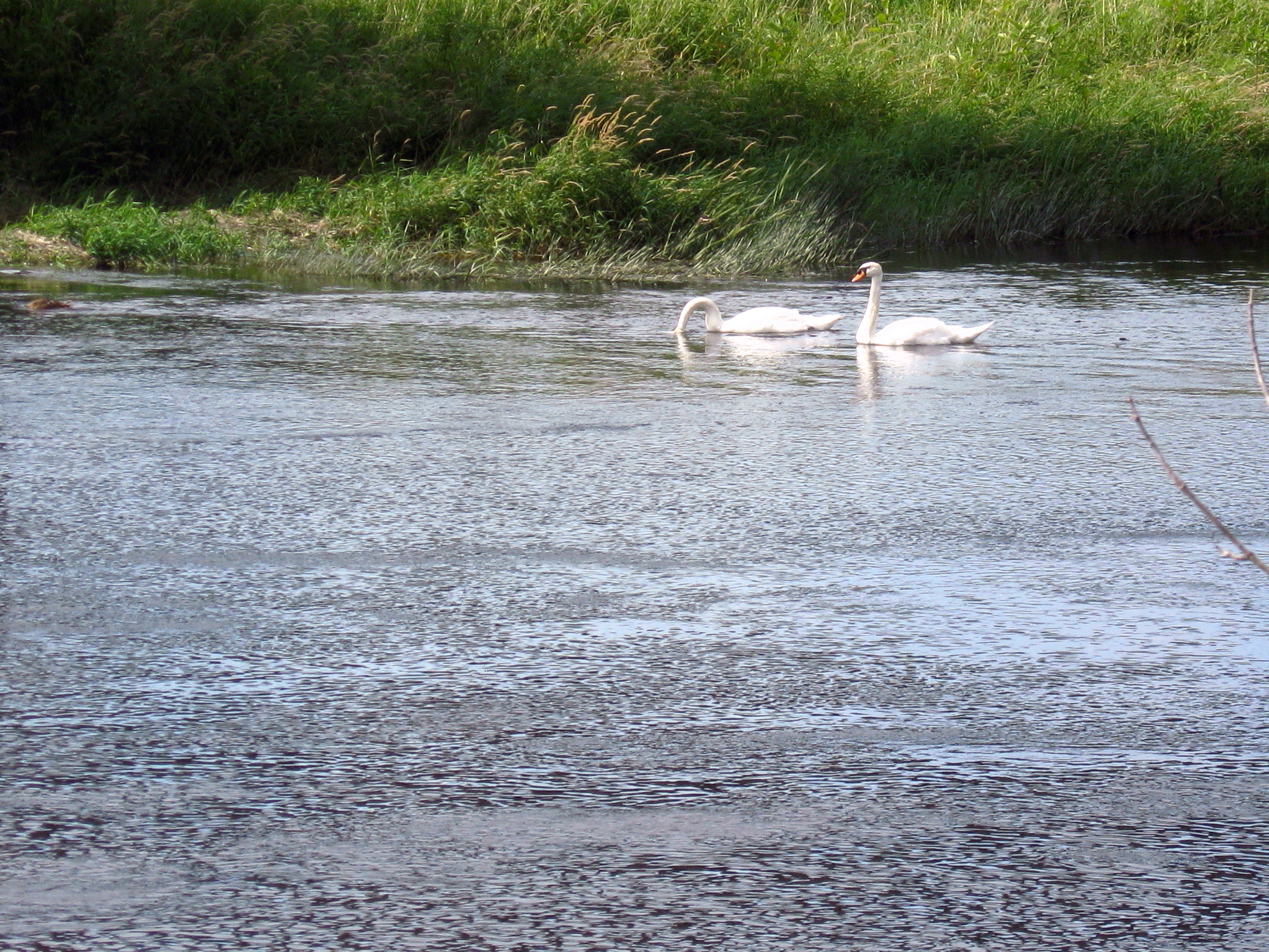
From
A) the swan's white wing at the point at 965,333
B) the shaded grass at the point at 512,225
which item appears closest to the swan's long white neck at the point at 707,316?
the swan's white wing at the point at 965,333

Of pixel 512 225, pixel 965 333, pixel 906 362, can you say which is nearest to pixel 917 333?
pixel 965 333

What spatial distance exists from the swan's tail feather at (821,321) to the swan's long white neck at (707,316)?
2.03 feet

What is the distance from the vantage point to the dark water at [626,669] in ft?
11.4

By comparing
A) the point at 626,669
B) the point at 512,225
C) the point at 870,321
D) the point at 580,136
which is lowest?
the point at 512,225

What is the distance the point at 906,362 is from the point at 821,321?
1.58 metres

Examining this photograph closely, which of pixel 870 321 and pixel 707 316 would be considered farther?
pixel 707 316

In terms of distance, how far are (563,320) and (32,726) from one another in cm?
955

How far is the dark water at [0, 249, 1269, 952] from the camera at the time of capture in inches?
137

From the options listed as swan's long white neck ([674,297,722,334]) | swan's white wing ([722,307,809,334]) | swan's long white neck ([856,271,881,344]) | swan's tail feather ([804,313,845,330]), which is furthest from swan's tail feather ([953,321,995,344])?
swan's long white neck ([674,297,722,334])

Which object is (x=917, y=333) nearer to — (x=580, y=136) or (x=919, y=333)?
(x=919, y=333)

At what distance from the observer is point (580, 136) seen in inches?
771

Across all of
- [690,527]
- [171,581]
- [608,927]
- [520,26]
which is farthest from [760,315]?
[520,26]

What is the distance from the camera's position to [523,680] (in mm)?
4840

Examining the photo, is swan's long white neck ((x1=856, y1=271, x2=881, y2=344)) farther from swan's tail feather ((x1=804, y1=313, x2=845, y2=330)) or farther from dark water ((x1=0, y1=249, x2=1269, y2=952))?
dark water ((x1=0, y1=249, x2=1269, y2=952))
